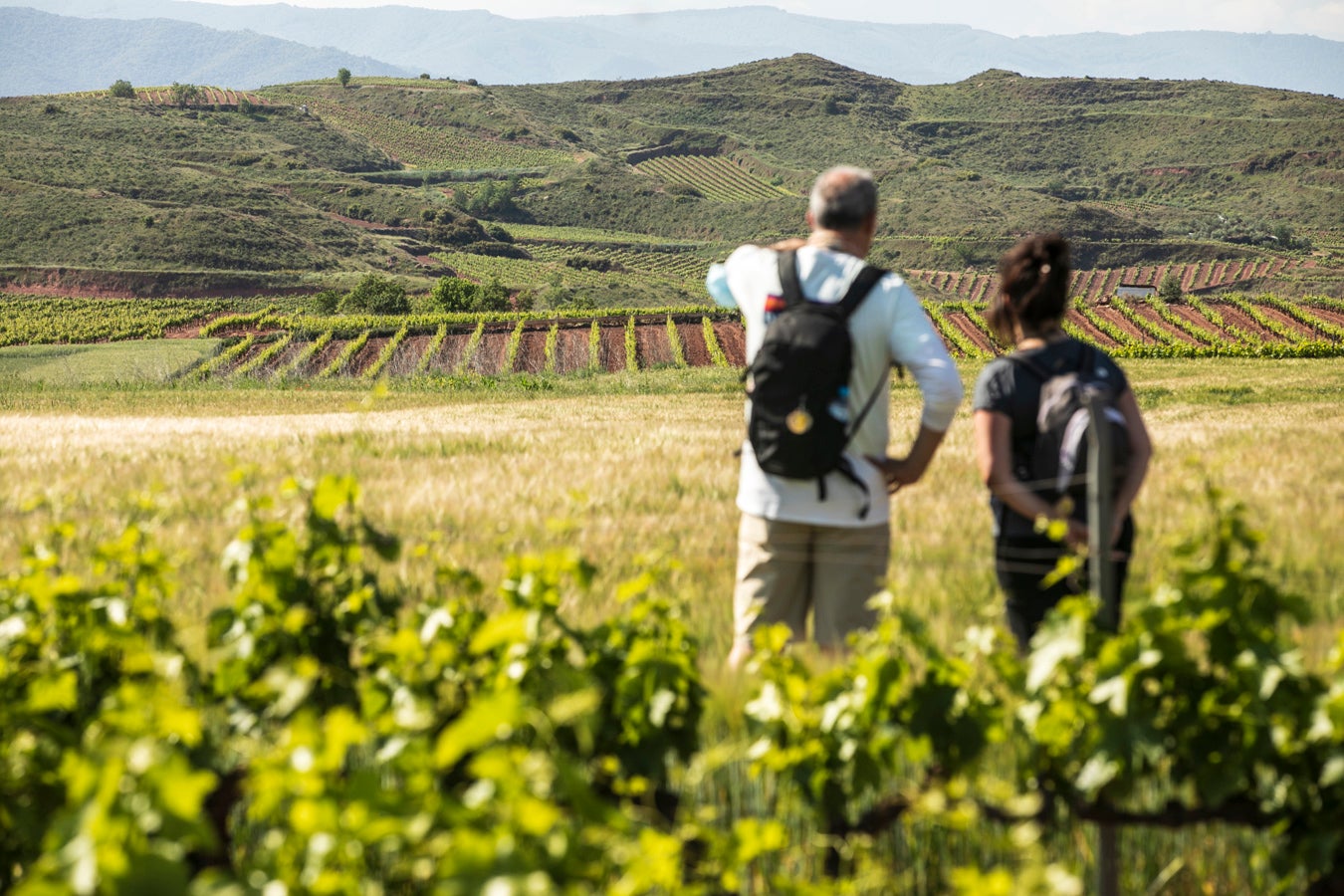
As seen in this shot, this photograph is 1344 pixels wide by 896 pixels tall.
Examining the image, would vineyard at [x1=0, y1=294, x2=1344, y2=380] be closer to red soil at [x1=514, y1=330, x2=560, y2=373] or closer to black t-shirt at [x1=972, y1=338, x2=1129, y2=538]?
red soil at [x1=514, y1=330, x2=560, y2=373]

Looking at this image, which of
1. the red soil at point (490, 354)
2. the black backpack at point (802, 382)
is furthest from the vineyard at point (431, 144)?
the black backpack at point (802, 382)

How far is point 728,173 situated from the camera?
7362 inches

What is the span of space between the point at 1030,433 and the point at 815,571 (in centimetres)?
98

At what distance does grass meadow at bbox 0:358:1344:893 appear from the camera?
374 centimetres

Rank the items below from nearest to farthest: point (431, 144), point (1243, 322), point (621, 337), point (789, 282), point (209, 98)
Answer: point (789, 282) → point (621, 337) → point (1243, 322) → point (209, 98) → point (431, 144)

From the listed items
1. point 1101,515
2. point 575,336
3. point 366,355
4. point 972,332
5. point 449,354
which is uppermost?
point 1101,515

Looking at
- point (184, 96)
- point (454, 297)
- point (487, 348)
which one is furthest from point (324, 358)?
point (184, 96)

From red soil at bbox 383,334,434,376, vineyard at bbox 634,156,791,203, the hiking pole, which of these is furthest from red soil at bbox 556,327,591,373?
vineyard at bbox 634,156,791,203

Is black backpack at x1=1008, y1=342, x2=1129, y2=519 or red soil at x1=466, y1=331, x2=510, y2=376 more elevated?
black backpack at x1=1008, y1=342, x2=1129, y2=519

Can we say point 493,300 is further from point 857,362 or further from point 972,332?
point 857,362

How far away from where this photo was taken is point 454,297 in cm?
6931

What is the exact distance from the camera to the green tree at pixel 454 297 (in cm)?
6906

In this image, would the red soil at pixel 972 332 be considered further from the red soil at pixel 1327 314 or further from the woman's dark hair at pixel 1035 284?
the woman's dark hair at pixel 1035 284

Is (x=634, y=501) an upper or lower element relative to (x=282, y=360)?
upper
